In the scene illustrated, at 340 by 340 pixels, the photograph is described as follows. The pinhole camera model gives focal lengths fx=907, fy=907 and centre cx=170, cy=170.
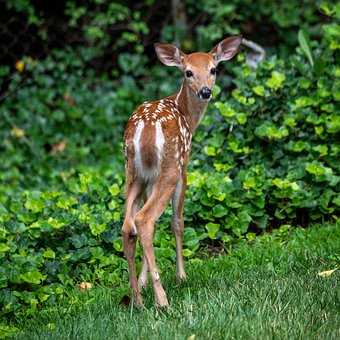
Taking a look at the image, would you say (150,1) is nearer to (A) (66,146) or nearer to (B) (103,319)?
(A) (66,146)

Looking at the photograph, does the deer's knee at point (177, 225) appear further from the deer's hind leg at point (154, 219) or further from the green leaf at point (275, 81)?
the green leaf at point (275, 81)

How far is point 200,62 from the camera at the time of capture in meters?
6.52

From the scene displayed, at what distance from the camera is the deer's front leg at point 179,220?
20.1 ft

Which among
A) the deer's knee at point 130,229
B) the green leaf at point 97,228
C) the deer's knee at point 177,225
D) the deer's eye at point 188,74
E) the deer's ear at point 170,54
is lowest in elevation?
the green leaf at point 97,228

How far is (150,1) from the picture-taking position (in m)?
13.3

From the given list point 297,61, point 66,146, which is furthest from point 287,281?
point 66,146

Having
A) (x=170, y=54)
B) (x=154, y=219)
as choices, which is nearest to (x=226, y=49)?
(x=170, y=54)

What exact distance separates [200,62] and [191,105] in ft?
1.06

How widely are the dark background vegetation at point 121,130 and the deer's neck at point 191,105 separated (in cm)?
90

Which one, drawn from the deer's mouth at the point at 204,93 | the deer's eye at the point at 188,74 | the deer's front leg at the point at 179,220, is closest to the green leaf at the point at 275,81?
the deer's eye at the point at 188,74

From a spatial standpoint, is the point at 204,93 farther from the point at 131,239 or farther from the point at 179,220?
the point at 131,239

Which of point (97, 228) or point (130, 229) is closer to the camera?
point (130, 229)

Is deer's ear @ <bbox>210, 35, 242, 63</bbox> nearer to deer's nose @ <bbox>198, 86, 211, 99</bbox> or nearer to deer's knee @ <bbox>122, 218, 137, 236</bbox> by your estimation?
deer's nose @ <bbox>198, 86, 211, 99</bbox>

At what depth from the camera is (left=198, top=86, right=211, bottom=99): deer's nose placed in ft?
20.5
